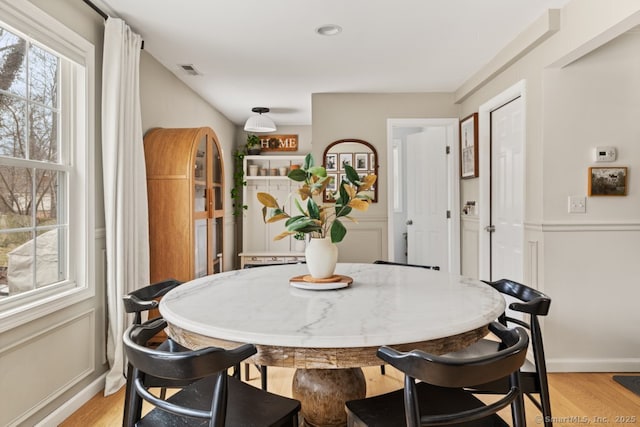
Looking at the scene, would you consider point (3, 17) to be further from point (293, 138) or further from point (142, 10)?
point (293, 138)

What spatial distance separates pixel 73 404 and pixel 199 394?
1433 millimetres

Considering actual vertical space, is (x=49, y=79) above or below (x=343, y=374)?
above

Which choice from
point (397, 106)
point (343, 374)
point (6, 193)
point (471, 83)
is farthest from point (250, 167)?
point (343, 374)

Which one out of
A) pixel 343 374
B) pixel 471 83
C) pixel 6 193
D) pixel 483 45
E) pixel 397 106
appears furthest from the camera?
pixel 397 106

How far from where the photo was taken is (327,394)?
175 cm

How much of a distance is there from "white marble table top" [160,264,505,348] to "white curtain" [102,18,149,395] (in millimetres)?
980

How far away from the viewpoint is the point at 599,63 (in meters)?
2.79

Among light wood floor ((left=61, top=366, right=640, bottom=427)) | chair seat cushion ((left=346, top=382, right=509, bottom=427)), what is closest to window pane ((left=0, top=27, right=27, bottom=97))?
light wood floor ((left=61, top=366, right=640, bottom=427))

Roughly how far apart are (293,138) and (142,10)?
13.1ft

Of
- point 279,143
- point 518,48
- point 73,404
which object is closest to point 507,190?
point 518,48

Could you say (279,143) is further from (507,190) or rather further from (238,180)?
(507,190)

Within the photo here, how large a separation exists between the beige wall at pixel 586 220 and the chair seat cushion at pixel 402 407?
1.89 m

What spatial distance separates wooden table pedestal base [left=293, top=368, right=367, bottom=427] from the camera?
175 centimetres

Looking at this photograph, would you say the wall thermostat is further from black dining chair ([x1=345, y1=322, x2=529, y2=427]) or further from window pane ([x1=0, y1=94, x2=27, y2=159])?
window pane ([x1=0, y1=94, x2=27, y2=159])
